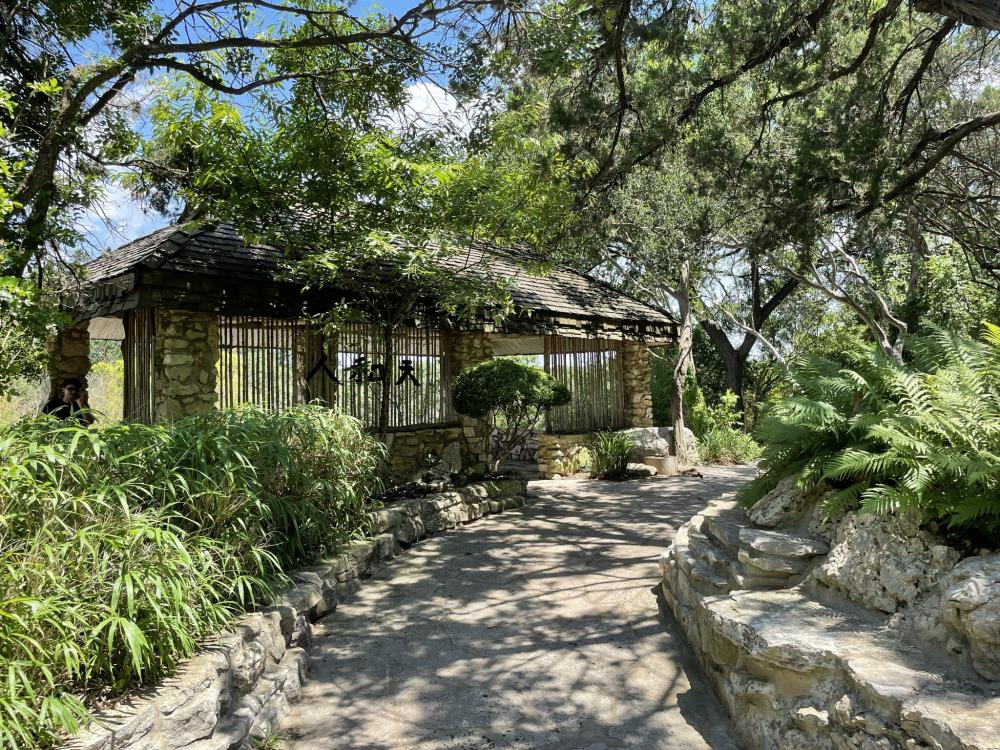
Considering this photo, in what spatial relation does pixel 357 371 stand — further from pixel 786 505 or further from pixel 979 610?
pixel 979 610

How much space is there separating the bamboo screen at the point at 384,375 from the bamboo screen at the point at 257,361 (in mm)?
345

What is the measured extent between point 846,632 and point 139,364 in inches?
319

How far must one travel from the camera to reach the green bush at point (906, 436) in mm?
3109

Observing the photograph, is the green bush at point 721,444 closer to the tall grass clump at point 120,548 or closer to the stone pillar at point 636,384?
the stone pillar at point 636,384

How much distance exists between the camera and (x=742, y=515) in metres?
5.07

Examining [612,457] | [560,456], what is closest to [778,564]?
[612,457]

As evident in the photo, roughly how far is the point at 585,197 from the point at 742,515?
4074 millimetres

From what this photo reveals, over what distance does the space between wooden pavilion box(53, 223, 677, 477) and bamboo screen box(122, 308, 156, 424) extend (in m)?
0.02

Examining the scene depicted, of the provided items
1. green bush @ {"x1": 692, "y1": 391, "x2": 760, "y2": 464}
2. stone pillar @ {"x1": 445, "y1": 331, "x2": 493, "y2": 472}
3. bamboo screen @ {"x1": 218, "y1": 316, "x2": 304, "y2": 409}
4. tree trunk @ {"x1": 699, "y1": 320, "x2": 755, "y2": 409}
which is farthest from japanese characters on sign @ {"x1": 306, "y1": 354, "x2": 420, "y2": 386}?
tree trunk @ {"x1": 699, "y1": 320, "x2": 755, "y2": 409}

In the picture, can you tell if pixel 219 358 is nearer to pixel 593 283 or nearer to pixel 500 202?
pixel 500 202

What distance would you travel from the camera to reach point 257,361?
8.33 meters

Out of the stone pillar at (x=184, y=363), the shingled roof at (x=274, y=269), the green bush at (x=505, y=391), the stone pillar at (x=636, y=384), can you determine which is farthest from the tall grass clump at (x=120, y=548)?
the stone pillar at (x=636, y=384)

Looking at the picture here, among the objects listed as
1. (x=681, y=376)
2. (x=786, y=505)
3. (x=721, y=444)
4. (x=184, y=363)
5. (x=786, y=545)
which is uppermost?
(x=184, y=363)

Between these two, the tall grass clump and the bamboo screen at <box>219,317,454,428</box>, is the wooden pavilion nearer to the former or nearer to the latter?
the bamboo screen at <box>219,317,454,428</box>
